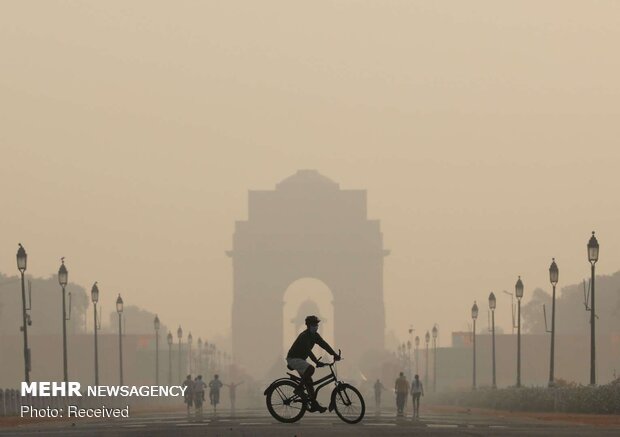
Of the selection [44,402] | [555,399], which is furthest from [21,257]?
[555,399]

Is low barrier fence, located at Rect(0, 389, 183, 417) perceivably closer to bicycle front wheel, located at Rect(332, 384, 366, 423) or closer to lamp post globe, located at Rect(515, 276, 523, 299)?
lamp post globe, located at Rect(515, 276, 523, 299)

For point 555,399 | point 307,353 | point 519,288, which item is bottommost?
point 555,399

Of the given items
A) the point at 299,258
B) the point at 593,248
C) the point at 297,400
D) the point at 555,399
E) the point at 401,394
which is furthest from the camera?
the point at 299,258

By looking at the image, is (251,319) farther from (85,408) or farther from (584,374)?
(85,408)

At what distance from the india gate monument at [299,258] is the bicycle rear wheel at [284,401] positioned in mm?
147672

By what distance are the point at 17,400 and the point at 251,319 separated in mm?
130085

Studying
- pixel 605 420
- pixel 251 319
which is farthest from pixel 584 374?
pixel 605 420

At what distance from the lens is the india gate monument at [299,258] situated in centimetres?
17575

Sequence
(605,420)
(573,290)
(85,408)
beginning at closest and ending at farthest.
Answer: (605,420), (85,408), (573,290)

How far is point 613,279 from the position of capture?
178750mm

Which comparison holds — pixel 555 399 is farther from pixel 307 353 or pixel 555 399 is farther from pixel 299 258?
pixel 299 258

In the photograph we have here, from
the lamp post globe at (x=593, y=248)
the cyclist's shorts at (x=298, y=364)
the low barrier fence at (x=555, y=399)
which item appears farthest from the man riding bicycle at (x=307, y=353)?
the lamp post globe at (x=593, y=248)

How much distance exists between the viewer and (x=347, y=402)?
Answer: 2681cm

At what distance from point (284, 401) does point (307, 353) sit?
1001 mm
